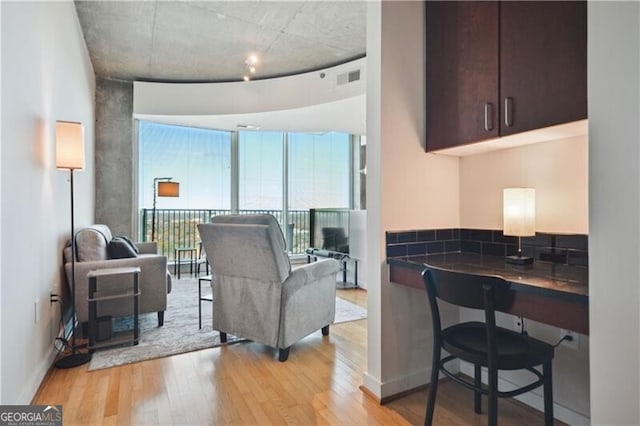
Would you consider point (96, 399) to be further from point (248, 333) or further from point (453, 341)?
point (453, 341)

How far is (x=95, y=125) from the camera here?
5160mm

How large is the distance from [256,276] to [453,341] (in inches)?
59.3

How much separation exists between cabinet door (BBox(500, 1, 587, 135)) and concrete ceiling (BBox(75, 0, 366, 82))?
205 cm

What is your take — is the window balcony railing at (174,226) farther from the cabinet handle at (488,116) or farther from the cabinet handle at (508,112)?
the cabinet handle at (508,112)

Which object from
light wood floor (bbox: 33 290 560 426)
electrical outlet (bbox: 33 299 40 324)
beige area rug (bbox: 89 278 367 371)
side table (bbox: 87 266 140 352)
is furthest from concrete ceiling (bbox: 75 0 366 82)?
light wood floor (bbox: 33 290 560 426)

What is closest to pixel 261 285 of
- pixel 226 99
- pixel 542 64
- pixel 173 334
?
pixel 173 334

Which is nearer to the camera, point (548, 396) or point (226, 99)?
point (548, 396)

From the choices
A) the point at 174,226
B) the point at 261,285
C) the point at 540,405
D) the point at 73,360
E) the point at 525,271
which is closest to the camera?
the point at 525,271

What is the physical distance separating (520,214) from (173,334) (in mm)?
2884

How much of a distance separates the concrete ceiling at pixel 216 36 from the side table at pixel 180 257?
9.13 feet

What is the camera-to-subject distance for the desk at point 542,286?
1.26 meters

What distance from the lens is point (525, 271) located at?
5.49 ft

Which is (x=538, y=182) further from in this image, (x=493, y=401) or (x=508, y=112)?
(x=493, y=401)

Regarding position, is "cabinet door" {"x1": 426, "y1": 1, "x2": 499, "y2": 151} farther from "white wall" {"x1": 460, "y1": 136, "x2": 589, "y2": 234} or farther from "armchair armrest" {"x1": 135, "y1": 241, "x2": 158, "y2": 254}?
"armchair armrest" {"x1": 135, "y1": 241, "x2": 158, "y2": 254}
